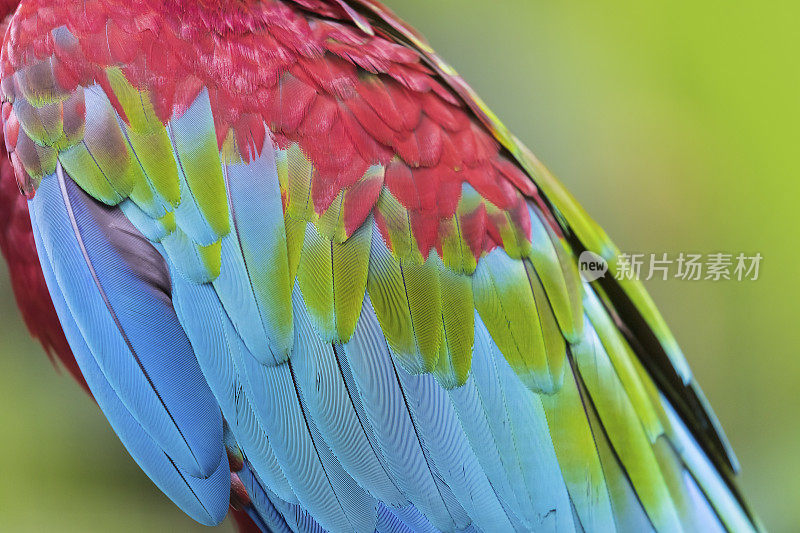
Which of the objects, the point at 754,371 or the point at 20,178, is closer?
the point at 20,178

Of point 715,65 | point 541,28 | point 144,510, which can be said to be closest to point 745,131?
point 715,65

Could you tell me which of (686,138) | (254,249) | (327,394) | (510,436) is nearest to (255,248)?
(254,249)

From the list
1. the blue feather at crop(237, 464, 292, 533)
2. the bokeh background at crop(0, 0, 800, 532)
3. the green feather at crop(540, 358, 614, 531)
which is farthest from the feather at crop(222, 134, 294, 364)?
the bokeh background at crop(0, 0, 800, 532)

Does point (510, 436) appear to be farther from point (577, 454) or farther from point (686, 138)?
point (686, 138)

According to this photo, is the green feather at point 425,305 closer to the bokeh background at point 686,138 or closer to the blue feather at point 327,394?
the blue feather at point 327,394

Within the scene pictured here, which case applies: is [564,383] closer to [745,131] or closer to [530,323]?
[530,323]
